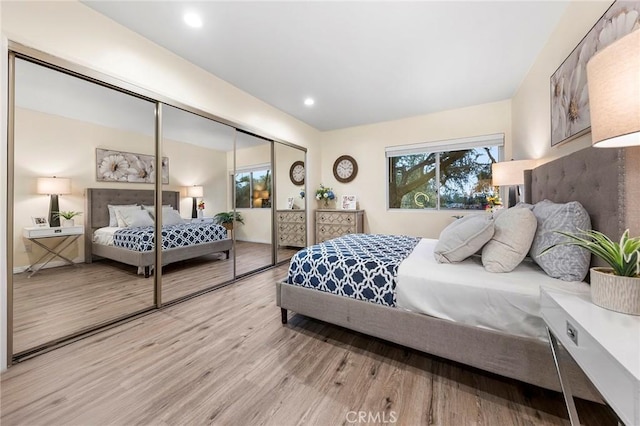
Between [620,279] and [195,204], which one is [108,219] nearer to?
[195,204]

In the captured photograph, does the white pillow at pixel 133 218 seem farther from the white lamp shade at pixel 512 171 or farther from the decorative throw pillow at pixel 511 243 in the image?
the white lamp shade at pixel 512 171

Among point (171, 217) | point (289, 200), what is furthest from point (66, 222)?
point (289, 200)

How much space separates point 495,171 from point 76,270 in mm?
4480

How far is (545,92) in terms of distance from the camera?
2484 millimetres

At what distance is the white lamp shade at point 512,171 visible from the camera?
271cm

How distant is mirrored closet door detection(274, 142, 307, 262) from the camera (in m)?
4.20

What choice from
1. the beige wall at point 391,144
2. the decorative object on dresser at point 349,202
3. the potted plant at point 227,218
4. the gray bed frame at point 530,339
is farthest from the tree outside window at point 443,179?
the potted plant at point 227,218

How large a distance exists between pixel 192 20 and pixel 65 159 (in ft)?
5.22

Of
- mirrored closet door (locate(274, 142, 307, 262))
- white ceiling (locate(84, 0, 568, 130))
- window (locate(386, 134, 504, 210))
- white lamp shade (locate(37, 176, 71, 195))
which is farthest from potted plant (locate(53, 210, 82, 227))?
window (locate(386, 134, 504, 210))

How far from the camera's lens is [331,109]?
4172 mm

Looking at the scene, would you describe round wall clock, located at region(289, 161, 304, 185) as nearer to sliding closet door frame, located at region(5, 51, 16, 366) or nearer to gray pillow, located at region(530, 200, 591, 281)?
sliding closet door frame, located at region(5, 51, 16, 366)

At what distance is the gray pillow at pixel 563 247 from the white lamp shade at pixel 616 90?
69 centimetres

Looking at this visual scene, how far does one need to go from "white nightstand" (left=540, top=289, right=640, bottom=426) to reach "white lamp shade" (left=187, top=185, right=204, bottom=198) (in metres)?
3.14

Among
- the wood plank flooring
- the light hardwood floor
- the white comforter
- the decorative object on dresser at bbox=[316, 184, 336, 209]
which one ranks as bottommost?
the light hardwood floor
